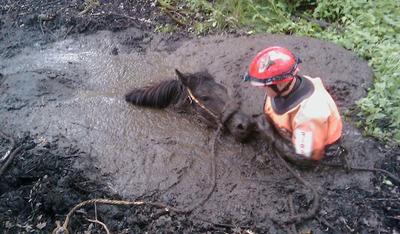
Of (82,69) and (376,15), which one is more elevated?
(376,15)

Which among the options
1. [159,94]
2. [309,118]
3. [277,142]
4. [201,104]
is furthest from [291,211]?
[159,94]

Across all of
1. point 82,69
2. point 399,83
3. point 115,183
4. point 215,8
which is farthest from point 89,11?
point 399,83

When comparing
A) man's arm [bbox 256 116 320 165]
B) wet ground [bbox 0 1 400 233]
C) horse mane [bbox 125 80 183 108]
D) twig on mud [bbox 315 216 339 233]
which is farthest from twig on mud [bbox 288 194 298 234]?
horse mane [bbox 125 80 183 108]

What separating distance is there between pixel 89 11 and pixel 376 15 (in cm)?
431

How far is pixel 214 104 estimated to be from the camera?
16.4 feet

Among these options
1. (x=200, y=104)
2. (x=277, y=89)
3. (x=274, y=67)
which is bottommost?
(x=200, y=104)

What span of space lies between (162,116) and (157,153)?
0.56 m

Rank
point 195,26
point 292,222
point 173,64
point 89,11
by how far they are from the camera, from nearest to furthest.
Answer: point 292,222, point 173,64, point 195,26, point 89,11

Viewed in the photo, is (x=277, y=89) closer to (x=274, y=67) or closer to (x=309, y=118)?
(x=274, y=67)

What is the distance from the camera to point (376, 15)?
21.0 feet

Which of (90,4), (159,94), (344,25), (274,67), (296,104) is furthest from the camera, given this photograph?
(90,4)

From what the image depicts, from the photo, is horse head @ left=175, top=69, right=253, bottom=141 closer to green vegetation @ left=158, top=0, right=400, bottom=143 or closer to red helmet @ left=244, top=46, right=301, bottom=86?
red helmet @ left=244, top=46, right=301, bottom=86

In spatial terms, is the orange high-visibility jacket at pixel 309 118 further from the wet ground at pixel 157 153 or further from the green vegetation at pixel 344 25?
the green vegetation at pixel 344 25

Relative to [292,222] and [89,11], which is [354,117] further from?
[89,11]
